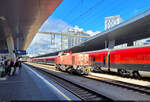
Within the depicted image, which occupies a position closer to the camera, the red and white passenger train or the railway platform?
the railway platform

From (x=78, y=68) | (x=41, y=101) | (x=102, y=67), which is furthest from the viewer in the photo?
(x=102, y=67)

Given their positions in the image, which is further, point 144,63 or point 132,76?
point 132,76

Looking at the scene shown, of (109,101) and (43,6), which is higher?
(43,6)

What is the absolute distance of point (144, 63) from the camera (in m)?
11.2

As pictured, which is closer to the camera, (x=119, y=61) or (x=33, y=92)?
(x=33, y=92)

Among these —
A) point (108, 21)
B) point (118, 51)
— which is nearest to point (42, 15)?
point (118, 51)

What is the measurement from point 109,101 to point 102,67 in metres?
11.5

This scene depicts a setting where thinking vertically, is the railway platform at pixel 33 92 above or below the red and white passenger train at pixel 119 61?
below

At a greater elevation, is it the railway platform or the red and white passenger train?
the red and white passenger train

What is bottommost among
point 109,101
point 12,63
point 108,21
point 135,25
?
point 109,101

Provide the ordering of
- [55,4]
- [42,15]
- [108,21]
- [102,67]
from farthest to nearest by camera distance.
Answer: [108,21] < [102,67] < [42,15] < [55,4]

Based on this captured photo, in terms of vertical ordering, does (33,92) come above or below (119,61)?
below

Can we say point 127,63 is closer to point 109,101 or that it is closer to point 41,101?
point 109,101

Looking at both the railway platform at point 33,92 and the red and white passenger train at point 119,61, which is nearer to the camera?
the railway platform at point 33,92
